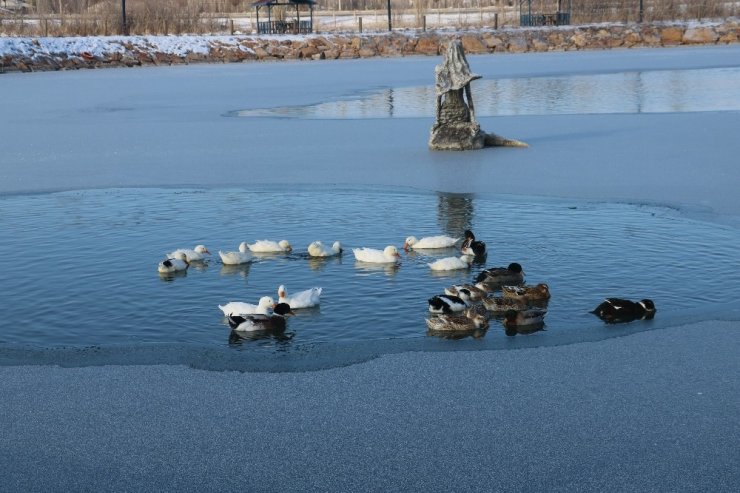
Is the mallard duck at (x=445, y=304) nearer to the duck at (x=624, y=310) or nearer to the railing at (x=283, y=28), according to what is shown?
the duck at (x=624, y=310)

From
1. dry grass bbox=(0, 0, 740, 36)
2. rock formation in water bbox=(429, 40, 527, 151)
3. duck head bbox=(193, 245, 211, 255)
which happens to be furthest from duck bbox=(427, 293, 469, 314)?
dry grass bbox=(0, 0, 740, 36)

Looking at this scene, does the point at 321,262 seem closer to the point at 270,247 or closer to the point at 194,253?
the point at 270,247

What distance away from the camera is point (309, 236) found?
10.5m

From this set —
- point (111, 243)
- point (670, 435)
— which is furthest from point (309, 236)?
point (670, 435)

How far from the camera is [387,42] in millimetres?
48719

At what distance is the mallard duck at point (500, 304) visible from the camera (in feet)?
25.2

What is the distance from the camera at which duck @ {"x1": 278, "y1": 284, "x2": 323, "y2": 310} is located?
25.7 ft

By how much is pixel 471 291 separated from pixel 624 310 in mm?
1228

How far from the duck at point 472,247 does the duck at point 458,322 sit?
75.3 inches

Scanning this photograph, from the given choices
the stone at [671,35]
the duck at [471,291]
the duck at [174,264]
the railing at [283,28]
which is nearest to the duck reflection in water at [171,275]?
the duck at [174,264]

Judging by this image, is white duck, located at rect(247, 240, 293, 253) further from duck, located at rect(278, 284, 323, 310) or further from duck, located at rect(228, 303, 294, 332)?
duck, located at rect(228, 303, 294, 332)

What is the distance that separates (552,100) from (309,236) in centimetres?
1556

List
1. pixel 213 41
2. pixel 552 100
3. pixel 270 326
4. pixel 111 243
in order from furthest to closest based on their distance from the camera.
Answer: pixel 213 41
pixel 552 100
pixel 111 243
pixel 270 326

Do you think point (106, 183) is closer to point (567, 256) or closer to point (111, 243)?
point (111, 243)
